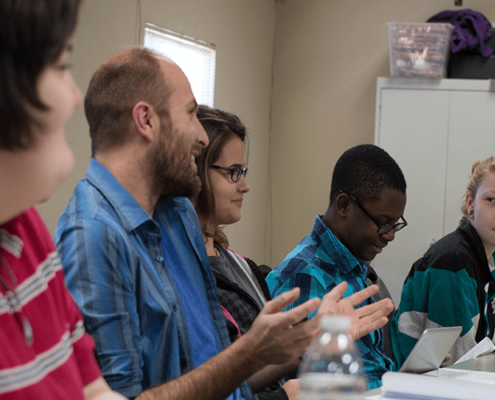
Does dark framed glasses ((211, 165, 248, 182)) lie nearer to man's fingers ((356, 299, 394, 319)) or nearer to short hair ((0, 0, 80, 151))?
man's fingers ((356, 299, 394, 319))

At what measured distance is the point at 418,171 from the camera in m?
3.29

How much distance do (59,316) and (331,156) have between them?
341 cm

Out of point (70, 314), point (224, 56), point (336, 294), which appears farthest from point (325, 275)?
point (224, 56)

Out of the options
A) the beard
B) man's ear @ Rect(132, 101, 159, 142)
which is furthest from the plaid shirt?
man's ear @ Rect(132, 101, 159, 142)

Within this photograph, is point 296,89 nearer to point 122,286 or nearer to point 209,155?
point 209,155

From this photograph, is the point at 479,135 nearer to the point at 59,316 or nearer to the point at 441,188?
the point at 441,188

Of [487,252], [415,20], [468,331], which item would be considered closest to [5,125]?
[468,331]

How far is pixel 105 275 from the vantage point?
923mm

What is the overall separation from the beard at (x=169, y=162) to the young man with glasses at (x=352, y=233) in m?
0.62

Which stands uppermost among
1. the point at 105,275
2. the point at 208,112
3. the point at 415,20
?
the point at 415,20

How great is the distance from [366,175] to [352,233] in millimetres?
212

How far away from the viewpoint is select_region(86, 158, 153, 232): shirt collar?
3.42 feet

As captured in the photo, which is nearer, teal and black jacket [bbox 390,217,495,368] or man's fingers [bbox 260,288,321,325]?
man's fingers [bbox 260,288,321,325]

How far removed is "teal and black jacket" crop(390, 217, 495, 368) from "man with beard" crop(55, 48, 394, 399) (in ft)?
2.58
